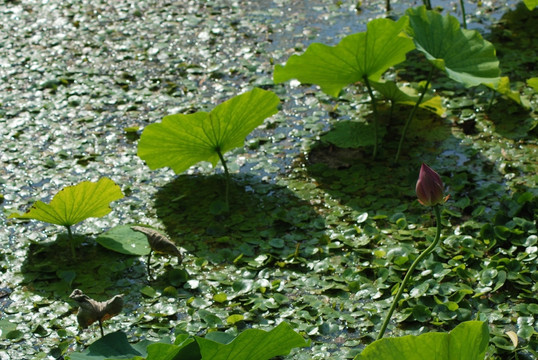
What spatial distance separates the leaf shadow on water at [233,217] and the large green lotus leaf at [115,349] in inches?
31.2

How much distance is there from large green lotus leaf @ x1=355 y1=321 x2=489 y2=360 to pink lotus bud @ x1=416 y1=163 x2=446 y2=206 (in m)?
0.35

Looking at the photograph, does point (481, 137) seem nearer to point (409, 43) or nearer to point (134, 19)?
point (409, 43)

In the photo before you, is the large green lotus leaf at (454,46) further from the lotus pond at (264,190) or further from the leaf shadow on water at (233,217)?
the leaf shadow on water at (233,217)

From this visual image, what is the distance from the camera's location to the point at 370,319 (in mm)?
2266

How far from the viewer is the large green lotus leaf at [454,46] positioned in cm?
295

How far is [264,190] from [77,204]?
2.53 feet

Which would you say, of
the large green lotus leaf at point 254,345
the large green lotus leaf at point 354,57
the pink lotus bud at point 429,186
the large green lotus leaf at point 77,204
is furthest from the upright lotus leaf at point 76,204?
the pink lotus bud at point 429,186

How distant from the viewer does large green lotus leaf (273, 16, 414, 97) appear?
2824 mm

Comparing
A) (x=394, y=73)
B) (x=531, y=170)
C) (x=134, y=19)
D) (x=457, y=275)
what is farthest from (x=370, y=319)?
(x=134, y=19)

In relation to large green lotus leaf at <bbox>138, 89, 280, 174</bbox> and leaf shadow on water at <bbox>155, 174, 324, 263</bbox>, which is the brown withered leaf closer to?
leaf shadow on water at <bbox>155, 174, 324, 263</bbox>

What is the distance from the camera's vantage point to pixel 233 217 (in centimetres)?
283

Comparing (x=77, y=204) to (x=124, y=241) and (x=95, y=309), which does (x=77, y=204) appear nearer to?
(x=124, y=241)

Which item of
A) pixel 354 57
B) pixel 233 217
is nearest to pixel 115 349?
pixel 233 217

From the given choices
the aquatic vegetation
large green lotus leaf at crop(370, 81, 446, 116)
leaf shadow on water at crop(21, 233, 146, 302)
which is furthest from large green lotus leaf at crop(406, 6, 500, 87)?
leaf shadow on water at crop(21, 233, 146, 302)
